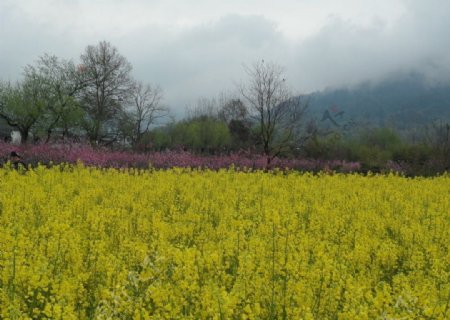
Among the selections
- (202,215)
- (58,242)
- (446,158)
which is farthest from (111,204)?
(446,158)

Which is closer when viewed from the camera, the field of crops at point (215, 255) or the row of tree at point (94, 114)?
the field of crops at point (215, 255)

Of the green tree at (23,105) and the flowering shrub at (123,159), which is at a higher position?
the green tree at (23,105)

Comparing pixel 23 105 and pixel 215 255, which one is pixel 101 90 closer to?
pixel 23 105

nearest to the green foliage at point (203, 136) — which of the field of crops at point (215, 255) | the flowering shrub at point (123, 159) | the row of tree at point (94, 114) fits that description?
the row of tree at point (94, 114)

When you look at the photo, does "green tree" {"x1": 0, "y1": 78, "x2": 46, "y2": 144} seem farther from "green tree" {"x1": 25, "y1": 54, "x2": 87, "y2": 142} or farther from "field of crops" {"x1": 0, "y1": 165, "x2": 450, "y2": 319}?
"field of crops" {"x1": 0, "y1": 165, "x2": 450, "y2": 319}

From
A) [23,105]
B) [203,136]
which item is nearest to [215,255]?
[23,105]

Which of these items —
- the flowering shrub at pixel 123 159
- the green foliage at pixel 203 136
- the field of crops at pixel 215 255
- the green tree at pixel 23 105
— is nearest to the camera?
the field of crops at pixel 215 255

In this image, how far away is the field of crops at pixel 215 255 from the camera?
3.79 meters

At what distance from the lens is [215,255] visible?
441cm

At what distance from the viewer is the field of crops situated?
379cm

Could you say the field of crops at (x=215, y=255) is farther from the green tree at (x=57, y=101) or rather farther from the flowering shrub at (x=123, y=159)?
the green tree at (x=57, y=101)

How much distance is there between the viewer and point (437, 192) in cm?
1357

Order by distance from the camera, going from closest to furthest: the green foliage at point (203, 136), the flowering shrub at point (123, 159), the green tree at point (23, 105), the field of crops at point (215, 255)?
the field of crops at point (215, 255) → the flowering shrub at point (123, 159) → the green tree at point (23, 105) → the green foliage at point (203, 136)

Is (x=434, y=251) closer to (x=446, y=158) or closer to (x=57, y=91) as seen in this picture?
(x=446, y=158)
